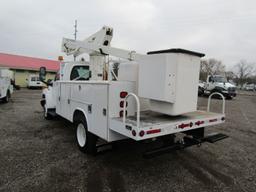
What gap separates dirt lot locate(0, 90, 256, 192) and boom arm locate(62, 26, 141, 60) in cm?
236

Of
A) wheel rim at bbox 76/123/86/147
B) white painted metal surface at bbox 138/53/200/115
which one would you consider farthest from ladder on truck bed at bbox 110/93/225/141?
wheel rim at bbox 76/123/86/147

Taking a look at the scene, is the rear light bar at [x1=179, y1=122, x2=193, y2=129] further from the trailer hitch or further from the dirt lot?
the dirt lot

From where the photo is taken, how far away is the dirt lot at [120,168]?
9.16ft

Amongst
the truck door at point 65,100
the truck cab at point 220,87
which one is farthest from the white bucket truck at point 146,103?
the truck cab at point 220,87

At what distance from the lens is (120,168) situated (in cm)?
331

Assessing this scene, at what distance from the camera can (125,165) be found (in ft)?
11.2

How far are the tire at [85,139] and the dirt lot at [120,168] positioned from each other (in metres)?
0.18

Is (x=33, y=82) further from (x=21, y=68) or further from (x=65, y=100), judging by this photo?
(x=65, y=100)

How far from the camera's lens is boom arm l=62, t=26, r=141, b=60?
4.74 meters

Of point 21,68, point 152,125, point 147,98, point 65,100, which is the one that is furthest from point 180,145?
point 21,68

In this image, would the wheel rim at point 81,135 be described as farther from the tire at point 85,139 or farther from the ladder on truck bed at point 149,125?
the ladder on truck bed at point 149,125

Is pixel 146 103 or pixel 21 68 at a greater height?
pixel 21 68

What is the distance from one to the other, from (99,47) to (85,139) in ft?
7.76

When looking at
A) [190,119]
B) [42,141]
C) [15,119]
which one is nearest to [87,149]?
[42,141]
